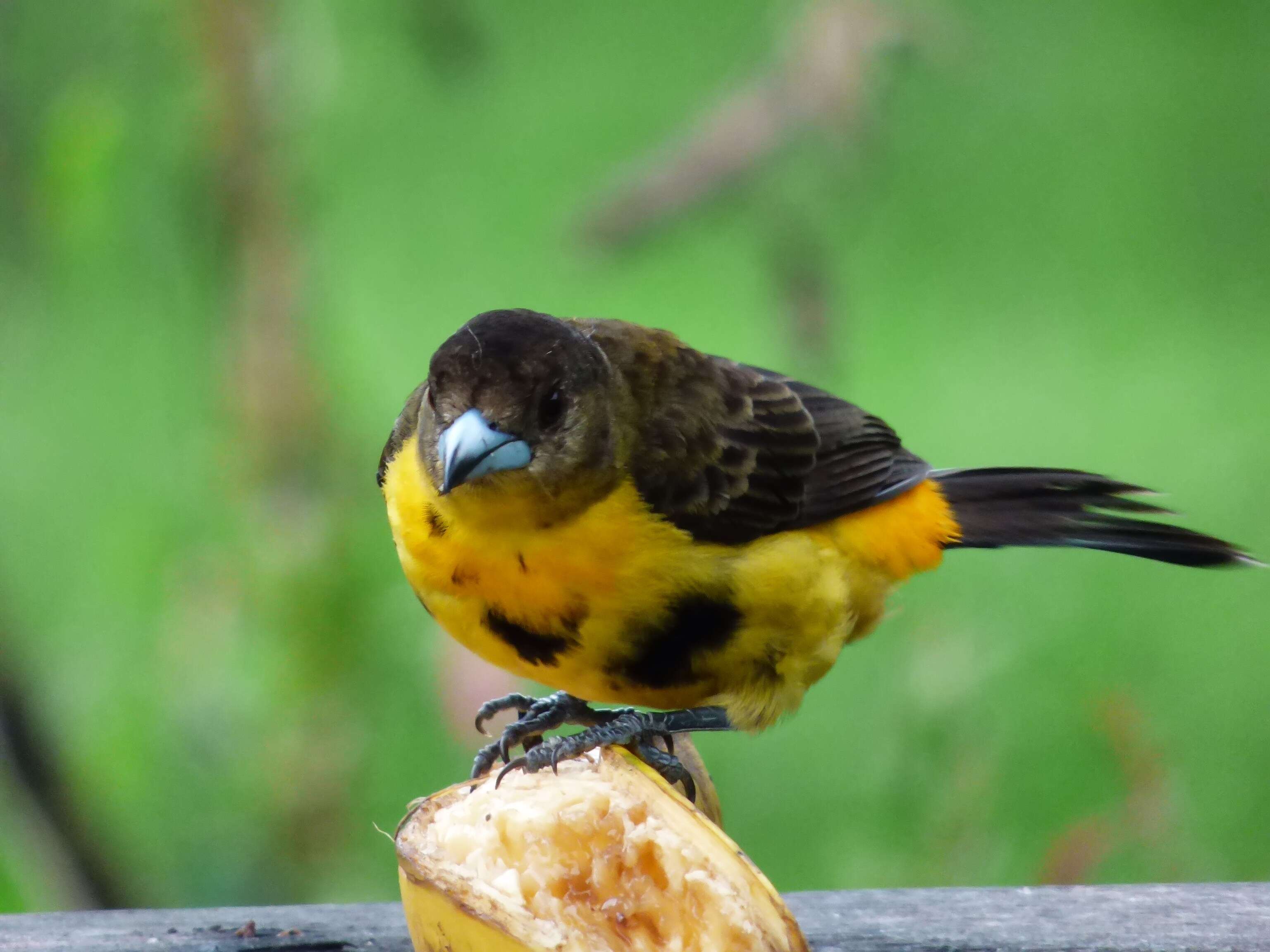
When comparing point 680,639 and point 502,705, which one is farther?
point 502,705

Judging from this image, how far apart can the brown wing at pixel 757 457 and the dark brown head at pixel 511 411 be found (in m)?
0.15

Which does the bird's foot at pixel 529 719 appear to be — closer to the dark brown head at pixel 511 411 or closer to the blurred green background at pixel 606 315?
the blurred green background at pixel 606 315

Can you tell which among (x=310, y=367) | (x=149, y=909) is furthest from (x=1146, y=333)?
(x=149, y=909)

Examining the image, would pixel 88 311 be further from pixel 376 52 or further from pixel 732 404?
pixel 732 404

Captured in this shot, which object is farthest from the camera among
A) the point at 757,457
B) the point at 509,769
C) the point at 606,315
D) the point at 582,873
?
the point at 606,315

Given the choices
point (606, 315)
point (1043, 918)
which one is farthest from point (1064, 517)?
point (606, 315)

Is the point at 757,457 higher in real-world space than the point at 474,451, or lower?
lower

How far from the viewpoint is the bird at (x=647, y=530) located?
2.18m

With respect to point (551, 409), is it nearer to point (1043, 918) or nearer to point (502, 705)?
point (502, 705)

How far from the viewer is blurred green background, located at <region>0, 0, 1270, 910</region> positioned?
281 cm

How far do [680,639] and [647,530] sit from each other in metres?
0.16

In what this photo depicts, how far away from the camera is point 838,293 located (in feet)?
11.6

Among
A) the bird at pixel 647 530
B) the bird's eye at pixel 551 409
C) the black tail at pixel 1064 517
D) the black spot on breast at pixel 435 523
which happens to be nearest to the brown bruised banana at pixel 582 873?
the bird at pixel 647 530

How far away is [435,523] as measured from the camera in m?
2.20
